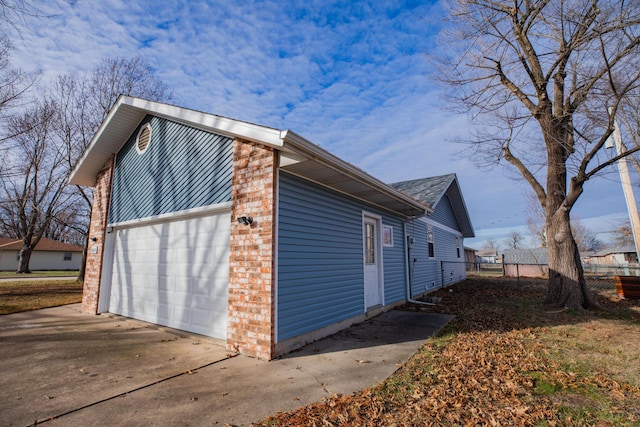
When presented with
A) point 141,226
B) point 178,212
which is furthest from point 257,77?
point 141,226

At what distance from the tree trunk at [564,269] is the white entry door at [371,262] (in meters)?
5.19

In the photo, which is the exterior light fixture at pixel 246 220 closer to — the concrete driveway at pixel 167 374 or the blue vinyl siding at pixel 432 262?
the concrete driveway at pixel 167 374

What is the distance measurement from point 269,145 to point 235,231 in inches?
58.7

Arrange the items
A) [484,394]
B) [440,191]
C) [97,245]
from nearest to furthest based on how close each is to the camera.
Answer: [484,394] → [97,245] → [440,191]

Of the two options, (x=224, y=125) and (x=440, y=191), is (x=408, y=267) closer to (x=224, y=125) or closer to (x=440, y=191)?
(x=440, y=191)

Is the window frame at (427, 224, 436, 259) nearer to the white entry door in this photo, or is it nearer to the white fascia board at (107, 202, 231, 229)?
the white entry door

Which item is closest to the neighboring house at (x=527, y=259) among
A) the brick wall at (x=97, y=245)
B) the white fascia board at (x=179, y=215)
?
the white fascia board at (x=179, y=215)

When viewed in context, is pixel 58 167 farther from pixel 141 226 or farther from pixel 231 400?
pixel 231 400

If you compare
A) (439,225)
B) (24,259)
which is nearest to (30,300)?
(439,225)

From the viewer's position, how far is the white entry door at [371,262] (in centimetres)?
733

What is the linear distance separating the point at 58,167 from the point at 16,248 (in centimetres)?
2489

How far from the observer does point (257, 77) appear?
26.9 feet

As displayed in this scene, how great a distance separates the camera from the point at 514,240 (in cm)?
6309

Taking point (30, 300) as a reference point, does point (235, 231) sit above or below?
above
